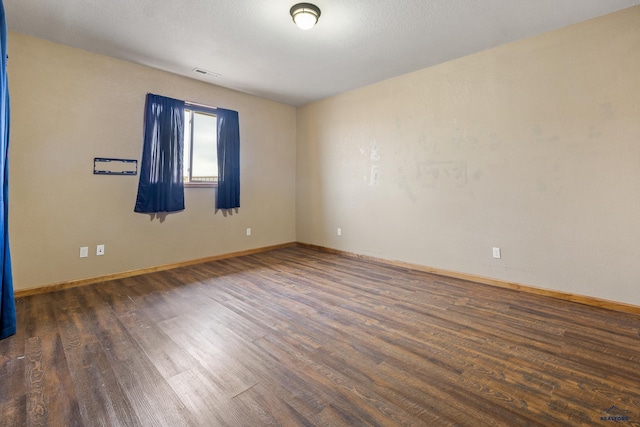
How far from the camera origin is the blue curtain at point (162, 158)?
11.6 feet

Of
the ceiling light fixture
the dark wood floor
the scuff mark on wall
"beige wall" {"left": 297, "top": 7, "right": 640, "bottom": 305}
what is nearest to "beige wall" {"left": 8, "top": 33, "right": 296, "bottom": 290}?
the dark wood floor

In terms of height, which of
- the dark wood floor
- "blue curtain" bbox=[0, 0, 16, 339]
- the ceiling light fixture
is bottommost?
the dark wood floor

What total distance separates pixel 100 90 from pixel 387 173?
373 centimetres

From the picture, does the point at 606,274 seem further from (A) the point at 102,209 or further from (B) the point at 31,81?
(B) the point at 31,81

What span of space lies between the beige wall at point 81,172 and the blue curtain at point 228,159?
180mm

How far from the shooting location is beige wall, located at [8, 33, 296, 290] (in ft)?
9.24

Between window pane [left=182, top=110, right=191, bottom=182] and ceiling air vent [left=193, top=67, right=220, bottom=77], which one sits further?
window pane [left=182, top=110, right=191, bottom=182]

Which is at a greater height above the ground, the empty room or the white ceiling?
the white ceiling

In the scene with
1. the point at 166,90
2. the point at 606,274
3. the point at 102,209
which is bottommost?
the point at 606,274

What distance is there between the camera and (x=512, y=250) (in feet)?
10.1

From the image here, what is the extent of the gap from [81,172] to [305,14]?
293 centimetres

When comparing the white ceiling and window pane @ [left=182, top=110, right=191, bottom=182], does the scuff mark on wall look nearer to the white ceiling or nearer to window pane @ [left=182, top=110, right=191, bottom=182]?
the white ceiling

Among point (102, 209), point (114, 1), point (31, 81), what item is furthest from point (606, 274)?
point (31, 81)

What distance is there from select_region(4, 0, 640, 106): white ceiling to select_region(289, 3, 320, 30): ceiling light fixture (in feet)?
0.18
